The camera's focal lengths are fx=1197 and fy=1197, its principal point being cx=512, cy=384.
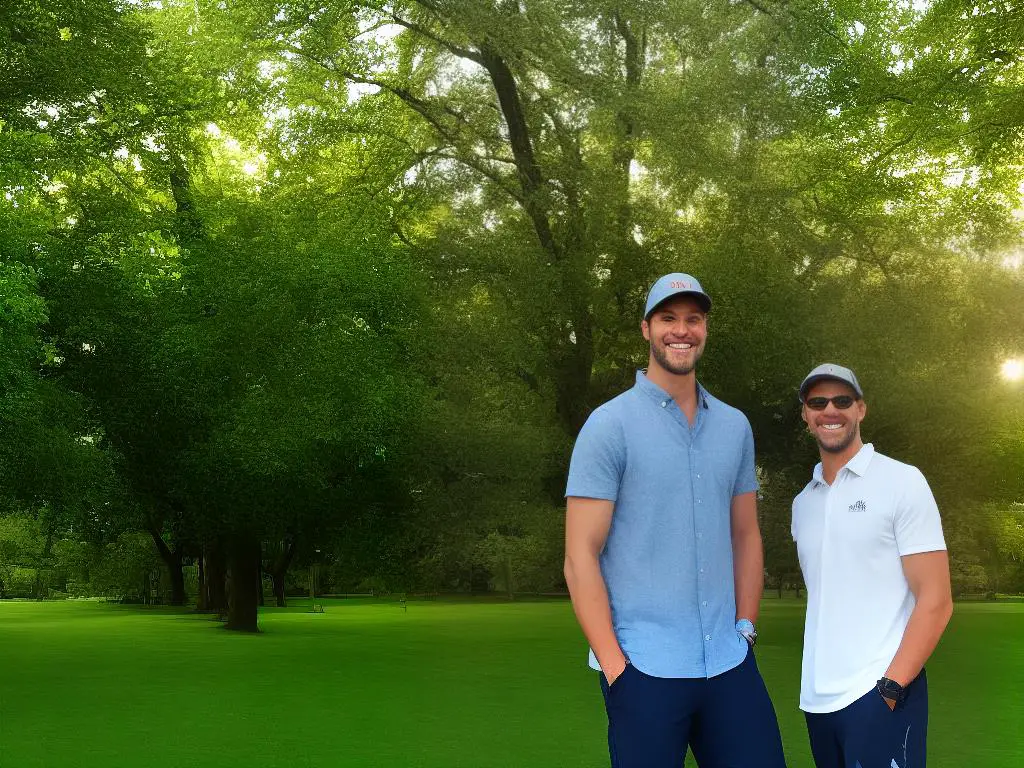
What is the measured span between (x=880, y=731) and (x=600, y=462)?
4.09 feet

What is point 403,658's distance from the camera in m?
24.4

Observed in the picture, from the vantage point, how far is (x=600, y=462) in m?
3.63

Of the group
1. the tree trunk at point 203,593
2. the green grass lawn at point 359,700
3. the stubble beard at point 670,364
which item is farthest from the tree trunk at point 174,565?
the stubble beard at point 670,364

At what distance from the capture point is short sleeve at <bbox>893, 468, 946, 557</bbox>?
150 inches

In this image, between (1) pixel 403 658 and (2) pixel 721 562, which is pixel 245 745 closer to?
(2) pixel 721 562

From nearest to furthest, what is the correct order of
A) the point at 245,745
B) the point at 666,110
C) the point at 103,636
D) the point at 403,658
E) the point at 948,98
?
the point at 245,745 → the point at 948,98 → the point at 666,110 → the point at 403,658 → the point at 103,636

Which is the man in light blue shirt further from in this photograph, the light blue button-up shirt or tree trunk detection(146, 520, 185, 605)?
tree trunk detection(146, 520, 185, 605)

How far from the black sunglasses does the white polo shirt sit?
0.19m

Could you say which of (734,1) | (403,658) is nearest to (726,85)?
(734,1)

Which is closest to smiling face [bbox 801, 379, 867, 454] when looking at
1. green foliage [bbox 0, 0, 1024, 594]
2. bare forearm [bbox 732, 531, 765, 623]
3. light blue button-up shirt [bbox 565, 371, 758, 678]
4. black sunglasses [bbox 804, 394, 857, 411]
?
black sunglasses [bbox 804, 394, 857, 411]

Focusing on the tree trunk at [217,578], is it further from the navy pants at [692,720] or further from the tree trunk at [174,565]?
the navy pants at [692,720]

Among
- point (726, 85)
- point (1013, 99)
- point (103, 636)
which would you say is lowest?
point (103, 636)

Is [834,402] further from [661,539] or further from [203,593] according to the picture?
[203,593]

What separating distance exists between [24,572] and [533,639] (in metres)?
53.6
